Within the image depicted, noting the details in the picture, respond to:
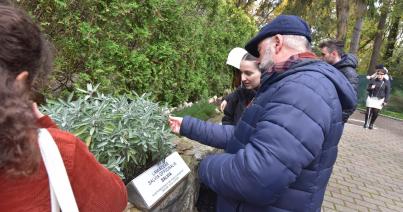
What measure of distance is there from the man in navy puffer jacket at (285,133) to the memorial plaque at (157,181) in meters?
0.49

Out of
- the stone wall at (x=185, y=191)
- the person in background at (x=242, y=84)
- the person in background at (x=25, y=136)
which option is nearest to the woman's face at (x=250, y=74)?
the person in background at (x=242, y=84)

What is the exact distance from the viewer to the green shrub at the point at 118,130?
2314mm

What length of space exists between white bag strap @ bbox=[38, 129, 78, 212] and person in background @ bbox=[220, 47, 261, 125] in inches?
88.3

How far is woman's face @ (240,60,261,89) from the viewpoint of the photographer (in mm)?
3236

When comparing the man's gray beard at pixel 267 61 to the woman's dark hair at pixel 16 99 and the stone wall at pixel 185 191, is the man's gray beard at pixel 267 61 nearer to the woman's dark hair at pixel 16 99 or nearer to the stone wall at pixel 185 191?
the stone wall at pixel 185 191

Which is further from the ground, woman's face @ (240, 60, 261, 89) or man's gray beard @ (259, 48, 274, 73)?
man's gray beard @ (259, 48, 274, 73)

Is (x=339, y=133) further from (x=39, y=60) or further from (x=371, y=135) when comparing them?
(x=371, y=135)

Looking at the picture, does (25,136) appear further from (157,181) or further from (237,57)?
(237,57)

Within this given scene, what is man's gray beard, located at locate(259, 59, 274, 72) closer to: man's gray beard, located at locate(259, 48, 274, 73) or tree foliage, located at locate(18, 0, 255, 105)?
man's gray beard, located at locate(259, 48, 274, 73)

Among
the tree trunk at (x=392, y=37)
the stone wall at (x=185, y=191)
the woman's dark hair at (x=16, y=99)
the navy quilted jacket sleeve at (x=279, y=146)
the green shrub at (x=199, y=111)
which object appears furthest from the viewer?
the tree trunk at (x=392, y=37)

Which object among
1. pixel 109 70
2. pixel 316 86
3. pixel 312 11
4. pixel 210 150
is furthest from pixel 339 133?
pixel 312 11

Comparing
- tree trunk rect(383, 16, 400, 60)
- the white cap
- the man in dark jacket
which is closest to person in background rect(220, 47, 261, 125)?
the white cap

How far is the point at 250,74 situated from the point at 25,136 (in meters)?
2.44

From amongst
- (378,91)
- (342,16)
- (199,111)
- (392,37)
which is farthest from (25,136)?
(392,37)
